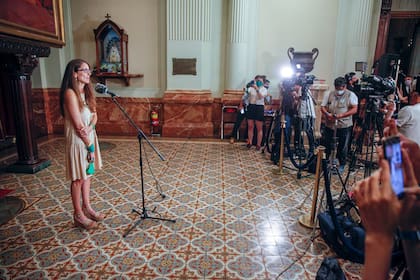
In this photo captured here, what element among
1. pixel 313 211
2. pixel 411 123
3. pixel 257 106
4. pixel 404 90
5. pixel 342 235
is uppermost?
pixel 404 90

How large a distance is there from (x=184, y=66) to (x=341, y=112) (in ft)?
13.2

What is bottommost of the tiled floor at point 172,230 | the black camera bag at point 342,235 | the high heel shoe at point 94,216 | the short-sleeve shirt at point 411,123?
the tiled floor at point 172,230

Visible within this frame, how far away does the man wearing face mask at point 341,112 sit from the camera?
4883 mm

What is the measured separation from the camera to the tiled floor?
263 cm

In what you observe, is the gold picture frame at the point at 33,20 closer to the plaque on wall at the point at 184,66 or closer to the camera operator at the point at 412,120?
the plaque on wall at the point at 184,66

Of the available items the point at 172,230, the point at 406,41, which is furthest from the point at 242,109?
the point at 406,41

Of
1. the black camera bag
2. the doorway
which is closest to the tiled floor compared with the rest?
the black camera bag

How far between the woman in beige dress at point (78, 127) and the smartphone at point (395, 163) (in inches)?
108

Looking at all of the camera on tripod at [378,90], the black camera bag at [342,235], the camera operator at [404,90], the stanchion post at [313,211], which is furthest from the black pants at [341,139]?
the black camera bag at [342,235]

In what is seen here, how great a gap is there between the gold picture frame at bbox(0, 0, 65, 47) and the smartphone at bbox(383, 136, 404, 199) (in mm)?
4309

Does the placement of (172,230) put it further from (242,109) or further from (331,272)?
(242,109)

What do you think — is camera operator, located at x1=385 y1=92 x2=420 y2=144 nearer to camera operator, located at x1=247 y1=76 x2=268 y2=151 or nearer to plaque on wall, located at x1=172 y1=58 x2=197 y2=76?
camera operator, located at x1=247 y1=76 x2=268 y2=151

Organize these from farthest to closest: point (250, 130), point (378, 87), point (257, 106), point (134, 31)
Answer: point (134, 31), point (250, 130), point (257, 106), point (378, 87)

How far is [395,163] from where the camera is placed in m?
0.79
